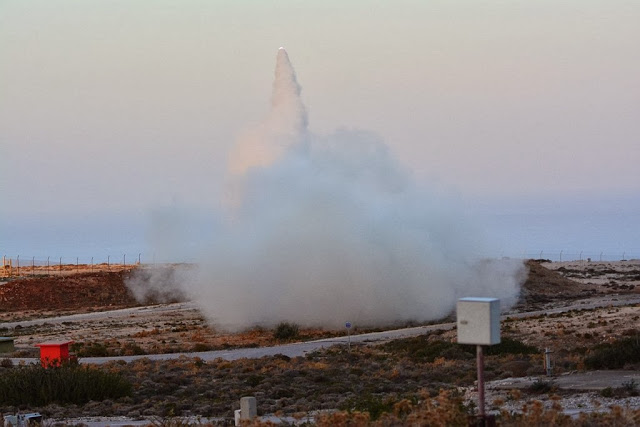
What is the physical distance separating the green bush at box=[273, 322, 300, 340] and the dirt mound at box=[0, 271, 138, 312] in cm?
3167

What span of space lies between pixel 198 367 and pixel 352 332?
20.7 m

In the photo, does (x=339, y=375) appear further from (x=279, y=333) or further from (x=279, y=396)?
(x=279, y=333)

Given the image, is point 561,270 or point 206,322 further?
point 561,270

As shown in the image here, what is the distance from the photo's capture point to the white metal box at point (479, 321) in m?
11.5

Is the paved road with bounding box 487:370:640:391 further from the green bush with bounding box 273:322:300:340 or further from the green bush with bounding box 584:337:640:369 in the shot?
the green bush with bounding box 273:322:300:340

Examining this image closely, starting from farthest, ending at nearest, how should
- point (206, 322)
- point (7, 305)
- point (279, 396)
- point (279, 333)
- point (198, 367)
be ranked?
point (7, 305), point (206, 322), point (279, 333), point (198, 367), point (279, 396)

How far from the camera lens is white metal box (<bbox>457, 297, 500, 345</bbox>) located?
11547 mm

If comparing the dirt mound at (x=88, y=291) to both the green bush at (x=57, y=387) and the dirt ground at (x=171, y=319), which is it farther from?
the green bush at (x=57, y=387)

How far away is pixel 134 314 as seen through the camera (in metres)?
69.5

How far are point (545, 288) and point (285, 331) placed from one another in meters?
31.5

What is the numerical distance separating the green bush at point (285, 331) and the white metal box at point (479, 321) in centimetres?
3988

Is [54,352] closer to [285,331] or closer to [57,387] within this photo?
[57,387]

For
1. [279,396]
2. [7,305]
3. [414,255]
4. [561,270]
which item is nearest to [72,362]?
[279,396]

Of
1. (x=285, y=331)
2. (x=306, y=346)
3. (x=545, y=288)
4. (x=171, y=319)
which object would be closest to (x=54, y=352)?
(x=306, y=346)
